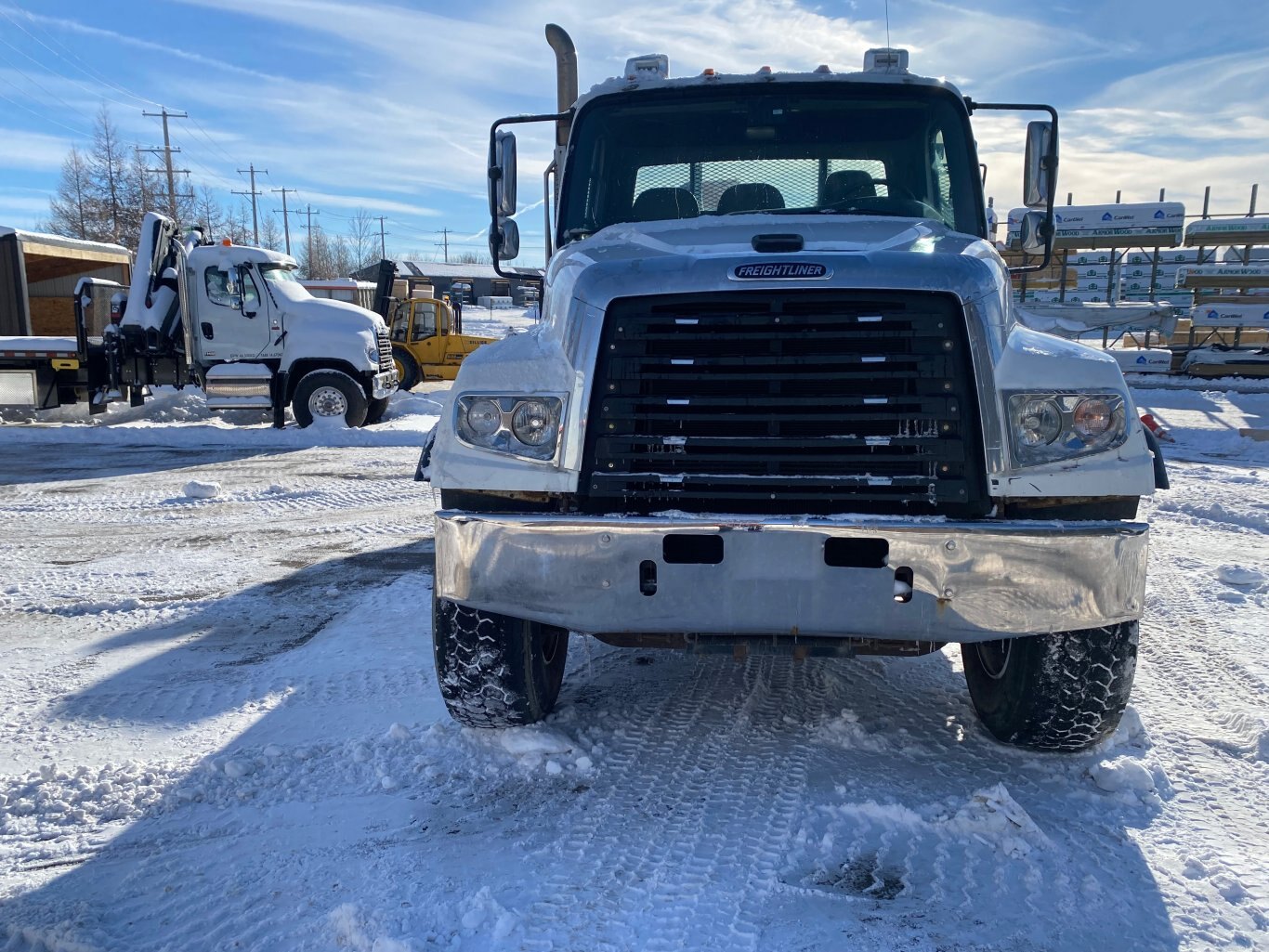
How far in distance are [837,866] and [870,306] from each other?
1793 millimetres

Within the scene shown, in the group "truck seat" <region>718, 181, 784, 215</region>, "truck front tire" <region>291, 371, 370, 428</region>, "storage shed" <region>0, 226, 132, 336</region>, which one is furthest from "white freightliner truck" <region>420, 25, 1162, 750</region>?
"storage shed" <region>0, 226, 132, 336</region>

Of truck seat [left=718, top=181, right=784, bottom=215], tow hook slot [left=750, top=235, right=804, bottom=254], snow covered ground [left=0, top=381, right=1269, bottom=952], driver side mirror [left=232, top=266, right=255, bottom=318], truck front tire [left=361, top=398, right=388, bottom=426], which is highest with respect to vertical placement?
truck seat [left=718, top=181, right=784, bottom=215]

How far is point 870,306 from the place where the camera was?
313 cm

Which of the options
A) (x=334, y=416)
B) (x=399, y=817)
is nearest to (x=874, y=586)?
(x=399, y=817)

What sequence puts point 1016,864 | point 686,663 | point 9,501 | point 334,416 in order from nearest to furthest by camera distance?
point 1016,864 → point 686,663 → point 9,501 → point 334,416

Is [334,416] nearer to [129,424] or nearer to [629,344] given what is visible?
[129,424]

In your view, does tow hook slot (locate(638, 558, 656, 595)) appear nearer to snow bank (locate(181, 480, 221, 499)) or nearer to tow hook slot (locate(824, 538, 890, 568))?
tow hook slot (locate(824, 538, 890, 568))

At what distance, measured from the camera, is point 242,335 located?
1448 centimetres

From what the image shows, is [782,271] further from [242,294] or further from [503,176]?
[242,294]

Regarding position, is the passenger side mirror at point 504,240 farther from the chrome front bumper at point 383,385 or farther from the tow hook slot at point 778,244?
the chrome front bumper at point 383,385

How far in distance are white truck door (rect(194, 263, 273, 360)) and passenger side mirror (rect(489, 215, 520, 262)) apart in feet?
34.5

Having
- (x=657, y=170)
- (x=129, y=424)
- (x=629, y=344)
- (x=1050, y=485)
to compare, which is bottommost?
(x=129, y=424)

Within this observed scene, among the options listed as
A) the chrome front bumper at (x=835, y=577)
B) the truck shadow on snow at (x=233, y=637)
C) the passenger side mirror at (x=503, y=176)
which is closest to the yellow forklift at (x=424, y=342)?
the truck shadow on snow at (x=233, y=637)

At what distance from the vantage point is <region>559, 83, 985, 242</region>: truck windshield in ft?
14.7
